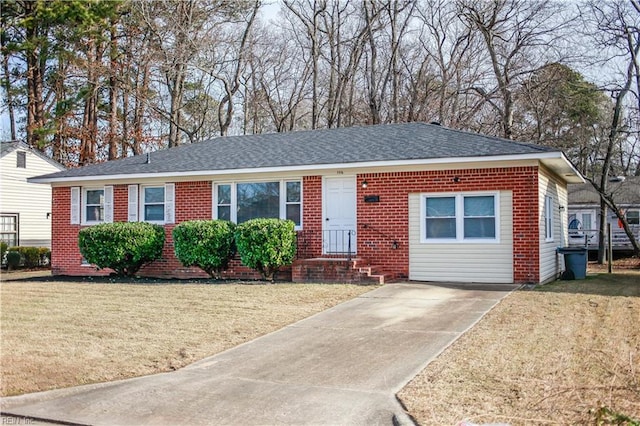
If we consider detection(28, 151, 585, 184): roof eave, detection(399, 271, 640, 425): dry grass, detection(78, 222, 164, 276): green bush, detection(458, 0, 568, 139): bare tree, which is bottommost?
detection(399, 271, 640, 425): dry grass

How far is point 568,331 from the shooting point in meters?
7.99

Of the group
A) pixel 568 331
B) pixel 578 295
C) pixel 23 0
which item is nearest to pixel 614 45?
pixel 578 295

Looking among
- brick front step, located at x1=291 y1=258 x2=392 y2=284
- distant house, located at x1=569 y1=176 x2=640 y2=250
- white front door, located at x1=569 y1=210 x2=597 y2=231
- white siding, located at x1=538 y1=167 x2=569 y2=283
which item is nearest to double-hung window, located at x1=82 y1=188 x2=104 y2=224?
brick front step, located at x1=291 y1=258 x2=392 y2=284

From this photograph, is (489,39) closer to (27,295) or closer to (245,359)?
(27,295)

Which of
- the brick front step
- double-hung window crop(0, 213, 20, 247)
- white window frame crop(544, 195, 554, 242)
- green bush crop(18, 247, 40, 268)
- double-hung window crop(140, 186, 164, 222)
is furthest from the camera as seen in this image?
double-hung window crop(0, 213, 20, 247)

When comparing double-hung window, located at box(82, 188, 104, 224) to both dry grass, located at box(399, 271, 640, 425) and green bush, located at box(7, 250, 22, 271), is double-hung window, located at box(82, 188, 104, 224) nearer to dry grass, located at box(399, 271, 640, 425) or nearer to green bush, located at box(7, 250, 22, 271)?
green bush, located at box(7, 250, 22, 271)

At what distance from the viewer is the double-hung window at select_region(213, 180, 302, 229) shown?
51.6 feet

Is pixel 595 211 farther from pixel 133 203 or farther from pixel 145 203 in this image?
pixel 133 203

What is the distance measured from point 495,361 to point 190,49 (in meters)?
24.6

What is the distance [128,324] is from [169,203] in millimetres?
8096

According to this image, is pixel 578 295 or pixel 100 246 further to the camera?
pixel 100 246

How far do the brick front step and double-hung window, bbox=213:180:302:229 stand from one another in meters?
1.74

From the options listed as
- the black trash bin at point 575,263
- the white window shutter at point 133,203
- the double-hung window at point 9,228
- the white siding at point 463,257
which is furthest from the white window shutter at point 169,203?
the double-hung window at point 9,228

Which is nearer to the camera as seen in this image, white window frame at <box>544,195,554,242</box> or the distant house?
white window frame at <box>544,195,554,242</box>
